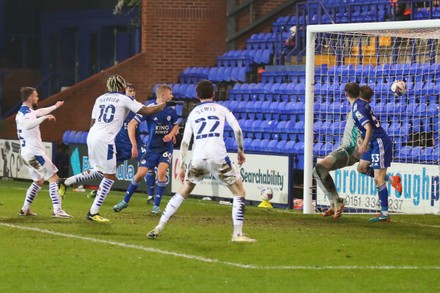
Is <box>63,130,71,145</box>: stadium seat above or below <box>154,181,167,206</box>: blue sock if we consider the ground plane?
above

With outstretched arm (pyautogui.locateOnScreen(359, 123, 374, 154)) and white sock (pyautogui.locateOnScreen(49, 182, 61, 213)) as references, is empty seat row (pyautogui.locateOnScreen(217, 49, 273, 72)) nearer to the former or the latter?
outstretched arm (pyautogui.locateOnScreen(359, 123, 374, 154))

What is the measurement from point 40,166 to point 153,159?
2.32 m

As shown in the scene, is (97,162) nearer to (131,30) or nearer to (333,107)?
(333,107)

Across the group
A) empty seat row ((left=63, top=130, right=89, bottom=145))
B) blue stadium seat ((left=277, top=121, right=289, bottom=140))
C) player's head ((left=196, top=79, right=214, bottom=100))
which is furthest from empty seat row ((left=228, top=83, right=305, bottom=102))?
player's head ((left=196, top=79, right=214, bottom=100))

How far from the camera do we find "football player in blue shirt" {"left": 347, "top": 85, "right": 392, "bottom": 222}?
16.3 meters

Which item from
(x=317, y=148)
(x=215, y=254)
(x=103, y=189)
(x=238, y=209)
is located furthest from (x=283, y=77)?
(x=215, y=254)

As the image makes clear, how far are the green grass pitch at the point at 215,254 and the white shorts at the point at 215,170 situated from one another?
28.6 inches

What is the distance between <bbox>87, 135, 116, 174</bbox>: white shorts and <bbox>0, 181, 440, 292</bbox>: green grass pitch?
0.73 meters

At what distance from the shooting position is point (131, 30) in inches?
1389

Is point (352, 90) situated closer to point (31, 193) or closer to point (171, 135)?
point (171, 135)

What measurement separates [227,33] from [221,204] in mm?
9931

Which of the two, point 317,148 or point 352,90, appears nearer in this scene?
point 352,90

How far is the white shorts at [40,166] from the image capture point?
16.1 meters

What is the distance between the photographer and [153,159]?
709 inches
